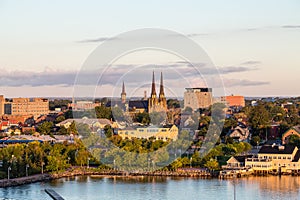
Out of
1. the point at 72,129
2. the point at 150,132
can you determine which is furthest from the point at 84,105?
the point at 150,132

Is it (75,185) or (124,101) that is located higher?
(124,101)

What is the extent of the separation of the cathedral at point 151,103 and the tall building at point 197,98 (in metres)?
1.22

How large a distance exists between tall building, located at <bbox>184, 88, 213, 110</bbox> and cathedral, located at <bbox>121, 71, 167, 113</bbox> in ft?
4.01

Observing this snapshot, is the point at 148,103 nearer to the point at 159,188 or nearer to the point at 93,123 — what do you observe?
the point at 93,123

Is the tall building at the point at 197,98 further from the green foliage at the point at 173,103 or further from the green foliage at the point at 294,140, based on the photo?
the green foliage at the point at 294,140

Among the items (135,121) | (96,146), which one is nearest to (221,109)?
(135,121)

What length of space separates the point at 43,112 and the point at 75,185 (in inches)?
852

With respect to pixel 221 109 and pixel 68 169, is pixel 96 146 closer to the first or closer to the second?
pixel 68 169

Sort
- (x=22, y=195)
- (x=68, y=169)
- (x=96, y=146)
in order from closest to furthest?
1. (x=22, y=195)
2. (x=68, y=169)
3. (x=96, y=146)

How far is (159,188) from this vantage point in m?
11.8

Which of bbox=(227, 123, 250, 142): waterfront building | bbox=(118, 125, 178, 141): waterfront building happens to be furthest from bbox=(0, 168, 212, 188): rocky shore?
bbox=(227, 123, 250, 142): waterfront building

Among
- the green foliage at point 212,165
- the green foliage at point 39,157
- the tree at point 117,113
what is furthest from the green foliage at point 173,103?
the green foliage at point 212,165

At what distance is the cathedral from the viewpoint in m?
23.7

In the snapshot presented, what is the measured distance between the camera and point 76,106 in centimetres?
2662
